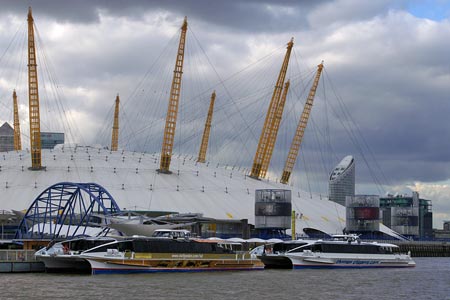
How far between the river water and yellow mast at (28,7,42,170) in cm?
6088

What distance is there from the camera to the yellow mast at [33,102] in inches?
6245

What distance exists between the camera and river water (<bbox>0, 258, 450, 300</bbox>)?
264 feet

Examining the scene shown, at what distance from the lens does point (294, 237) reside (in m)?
152

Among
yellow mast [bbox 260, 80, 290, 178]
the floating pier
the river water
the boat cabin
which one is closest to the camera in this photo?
the river water

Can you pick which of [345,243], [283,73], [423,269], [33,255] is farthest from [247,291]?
[283,73]

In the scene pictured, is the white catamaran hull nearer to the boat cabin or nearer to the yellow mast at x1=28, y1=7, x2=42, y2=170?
the boat cabin

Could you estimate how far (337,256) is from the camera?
12188cm

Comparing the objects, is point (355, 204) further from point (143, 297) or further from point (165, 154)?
point (143, 297)

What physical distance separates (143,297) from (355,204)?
100516 millimetres

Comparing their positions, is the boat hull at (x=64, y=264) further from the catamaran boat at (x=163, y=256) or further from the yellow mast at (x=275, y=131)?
the yellow mast at (x=275, y=131)

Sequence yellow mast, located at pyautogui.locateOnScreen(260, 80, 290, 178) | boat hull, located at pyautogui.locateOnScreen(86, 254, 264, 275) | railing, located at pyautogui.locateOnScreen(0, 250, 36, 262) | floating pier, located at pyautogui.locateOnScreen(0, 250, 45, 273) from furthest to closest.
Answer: yellow mast, located at pyautogui.locateOnScreen(260, 80, 290, 178) < railing, located at pyautogui.locateOnScreen(0, 250, 36, 262) < floating pier, located at pyautogui.locateOnScreen(0, 250, 45, 273) < boat hull, located at pyautogui.locateOnScreen(86, 254, 264, 275)

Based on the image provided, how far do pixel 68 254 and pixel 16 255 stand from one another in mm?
7907

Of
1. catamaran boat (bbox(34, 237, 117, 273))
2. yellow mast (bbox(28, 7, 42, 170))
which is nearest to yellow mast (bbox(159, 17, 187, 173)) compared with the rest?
yellow mast (bbox(28, 7, 42, 170))

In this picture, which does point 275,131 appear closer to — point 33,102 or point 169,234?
point 33,102
